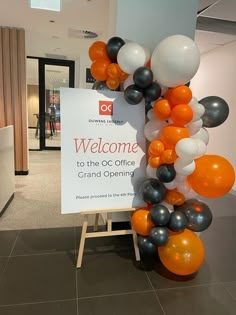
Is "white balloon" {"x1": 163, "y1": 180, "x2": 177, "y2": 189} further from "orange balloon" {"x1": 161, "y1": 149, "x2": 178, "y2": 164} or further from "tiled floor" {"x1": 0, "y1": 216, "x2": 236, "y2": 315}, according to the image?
"tiled floor" {"x1": 0, "y1": 216, "x2": 236, "y2": 315}

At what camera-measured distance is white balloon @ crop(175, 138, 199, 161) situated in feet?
5.93

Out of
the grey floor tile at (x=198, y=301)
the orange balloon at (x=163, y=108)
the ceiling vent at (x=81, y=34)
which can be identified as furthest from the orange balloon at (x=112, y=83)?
the ceiling vent at (x=81, y=34)

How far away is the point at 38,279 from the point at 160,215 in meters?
1.15

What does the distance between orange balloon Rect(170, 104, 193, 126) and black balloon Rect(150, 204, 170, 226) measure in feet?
2.29

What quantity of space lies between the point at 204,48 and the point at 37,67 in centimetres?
474

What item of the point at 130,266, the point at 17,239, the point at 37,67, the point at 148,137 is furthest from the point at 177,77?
the point at 37,67

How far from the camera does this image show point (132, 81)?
6.79 feet

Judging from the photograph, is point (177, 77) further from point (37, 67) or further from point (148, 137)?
point (37, 67)

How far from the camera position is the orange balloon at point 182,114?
6.24 feet

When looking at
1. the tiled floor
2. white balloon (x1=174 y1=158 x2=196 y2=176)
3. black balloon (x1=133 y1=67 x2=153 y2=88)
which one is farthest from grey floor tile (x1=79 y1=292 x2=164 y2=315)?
black balloon (x1=133 y1=67 x2=153 y2=88)

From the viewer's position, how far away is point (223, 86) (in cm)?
514

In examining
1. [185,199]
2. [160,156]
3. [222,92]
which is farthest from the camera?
[222,92]

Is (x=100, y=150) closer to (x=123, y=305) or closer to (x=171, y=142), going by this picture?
(x=171, y=142)

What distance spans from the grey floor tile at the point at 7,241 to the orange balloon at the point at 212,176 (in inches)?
74.8
